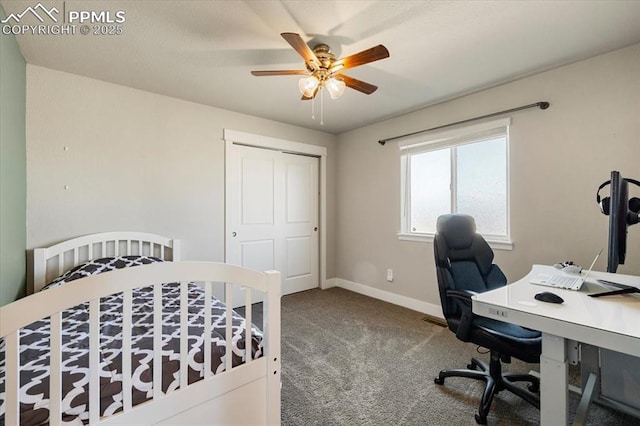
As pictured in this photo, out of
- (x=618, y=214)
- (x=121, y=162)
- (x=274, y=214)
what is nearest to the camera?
(x=618, y=214)

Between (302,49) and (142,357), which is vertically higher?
(302,49)

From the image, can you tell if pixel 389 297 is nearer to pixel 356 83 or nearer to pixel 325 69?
pixel 356 83

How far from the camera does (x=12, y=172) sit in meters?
1.91

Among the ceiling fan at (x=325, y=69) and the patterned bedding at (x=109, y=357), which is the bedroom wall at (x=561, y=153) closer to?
the ceiling fan at (x=325, y=69)

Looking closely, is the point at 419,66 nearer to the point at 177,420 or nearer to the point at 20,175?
the point at 177,420

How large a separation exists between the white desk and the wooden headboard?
276cm

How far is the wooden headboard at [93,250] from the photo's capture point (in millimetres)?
2168

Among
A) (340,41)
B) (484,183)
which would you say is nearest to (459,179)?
(484,183)

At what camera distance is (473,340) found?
1.60 m

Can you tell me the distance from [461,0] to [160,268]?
2.04 meters

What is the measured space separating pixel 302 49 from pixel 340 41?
0.45 meters

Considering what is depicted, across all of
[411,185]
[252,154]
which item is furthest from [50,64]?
[411,185]

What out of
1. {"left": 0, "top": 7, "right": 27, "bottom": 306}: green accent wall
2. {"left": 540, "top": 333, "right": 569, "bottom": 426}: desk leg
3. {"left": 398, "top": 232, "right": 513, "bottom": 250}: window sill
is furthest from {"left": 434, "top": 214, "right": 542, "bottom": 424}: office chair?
{"left": 0, "top": 7, "right": 27, "bottom": 306}: green accent wall

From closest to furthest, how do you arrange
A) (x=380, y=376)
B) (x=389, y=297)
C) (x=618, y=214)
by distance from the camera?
(x=618, y=214) < (x=380, y=376) < (x=389, y=297)
